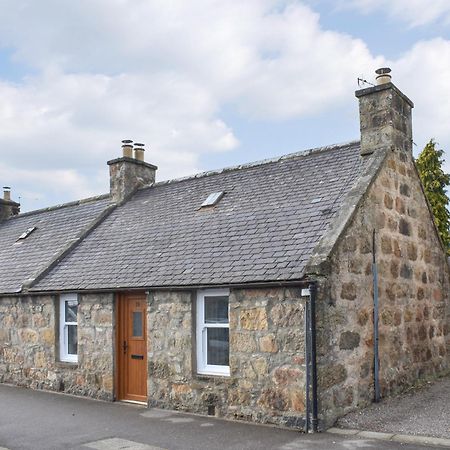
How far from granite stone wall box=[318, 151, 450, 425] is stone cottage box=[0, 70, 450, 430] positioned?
0.13 ft

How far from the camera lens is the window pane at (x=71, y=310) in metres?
13.3

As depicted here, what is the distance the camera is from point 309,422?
28.6 ft

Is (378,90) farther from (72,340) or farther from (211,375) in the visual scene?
(72,340)

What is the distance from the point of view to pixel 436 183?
2614 cm

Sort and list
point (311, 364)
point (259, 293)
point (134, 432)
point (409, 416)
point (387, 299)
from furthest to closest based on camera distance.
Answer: point (387, 299) < point (259, 293) < point (409, 416) < point (134, 432) < point (311, 364)

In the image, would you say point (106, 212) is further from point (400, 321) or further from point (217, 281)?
point (400, 321)

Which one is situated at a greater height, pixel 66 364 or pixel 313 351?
pixel 313 351

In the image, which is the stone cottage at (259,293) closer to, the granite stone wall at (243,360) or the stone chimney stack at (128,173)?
the granite stone wall at (243,360)

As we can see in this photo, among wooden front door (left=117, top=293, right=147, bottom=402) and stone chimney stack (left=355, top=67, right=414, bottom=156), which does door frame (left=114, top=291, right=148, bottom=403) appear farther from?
stone chimney stack (left=355, top=67, right=414, bottom=156)

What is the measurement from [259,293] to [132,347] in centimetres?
368

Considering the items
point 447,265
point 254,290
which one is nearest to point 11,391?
point 254,290

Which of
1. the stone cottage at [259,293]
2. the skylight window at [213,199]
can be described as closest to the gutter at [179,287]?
the stone cottage at [259,293]

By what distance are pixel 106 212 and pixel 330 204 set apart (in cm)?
818

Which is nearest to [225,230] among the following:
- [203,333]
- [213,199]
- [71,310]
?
[213,199]
